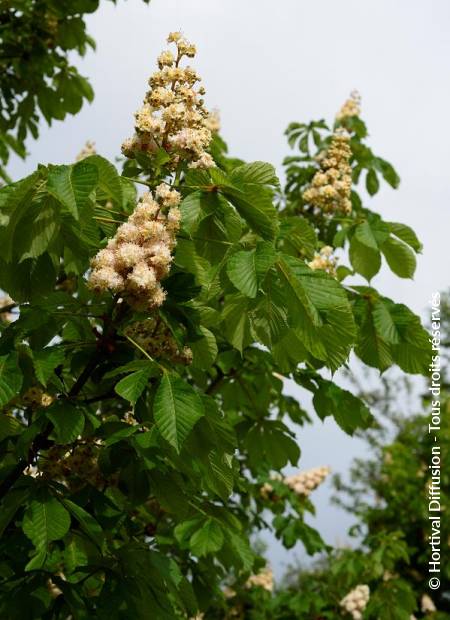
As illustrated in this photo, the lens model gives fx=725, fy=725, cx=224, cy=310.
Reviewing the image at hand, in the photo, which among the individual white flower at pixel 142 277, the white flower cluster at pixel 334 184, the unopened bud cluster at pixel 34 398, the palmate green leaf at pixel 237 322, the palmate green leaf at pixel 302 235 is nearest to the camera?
the individual white flower at pixel 142 277

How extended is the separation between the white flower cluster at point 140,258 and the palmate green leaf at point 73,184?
161 mm

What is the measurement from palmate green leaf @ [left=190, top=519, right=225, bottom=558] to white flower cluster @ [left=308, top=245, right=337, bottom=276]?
1.12 m

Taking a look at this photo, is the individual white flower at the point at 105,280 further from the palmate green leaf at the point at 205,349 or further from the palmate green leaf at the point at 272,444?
the palmate green leaf at the point at 272,444

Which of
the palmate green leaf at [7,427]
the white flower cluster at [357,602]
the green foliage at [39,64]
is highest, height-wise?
the green foliage at [39,64]

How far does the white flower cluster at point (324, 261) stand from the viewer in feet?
9.84

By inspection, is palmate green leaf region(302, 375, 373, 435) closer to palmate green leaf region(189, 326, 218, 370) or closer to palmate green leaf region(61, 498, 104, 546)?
palmate green leaf region(189, 326, 218, 370)

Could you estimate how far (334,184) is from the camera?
12.7ft

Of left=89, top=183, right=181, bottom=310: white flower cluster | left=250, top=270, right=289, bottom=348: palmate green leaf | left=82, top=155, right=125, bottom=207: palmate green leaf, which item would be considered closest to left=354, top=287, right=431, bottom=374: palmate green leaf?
left=250, top=270, right=289, bottom=348: palmate green leaf

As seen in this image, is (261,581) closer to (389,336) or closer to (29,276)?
(389,336)

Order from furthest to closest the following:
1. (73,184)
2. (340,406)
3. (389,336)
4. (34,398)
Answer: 1. (340,406)
2. (389,336)
3. (34,398)
4. (73,184)

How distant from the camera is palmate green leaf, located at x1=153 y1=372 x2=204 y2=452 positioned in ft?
5.13

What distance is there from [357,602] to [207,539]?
385cm

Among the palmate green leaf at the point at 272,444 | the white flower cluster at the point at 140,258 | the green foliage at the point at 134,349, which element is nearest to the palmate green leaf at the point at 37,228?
the green foliage at the point at 134,349

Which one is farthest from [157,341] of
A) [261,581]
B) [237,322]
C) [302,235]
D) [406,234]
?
[261,581]
